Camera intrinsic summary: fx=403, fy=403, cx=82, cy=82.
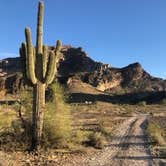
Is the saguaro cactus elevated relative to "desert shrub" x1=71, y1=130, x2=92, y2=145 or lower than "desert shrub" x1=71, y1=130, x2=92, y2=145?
elevated

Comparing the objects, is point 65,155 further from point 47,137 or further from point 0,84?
point 0,84

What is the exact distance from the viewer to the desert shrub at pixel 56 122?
2006 cm

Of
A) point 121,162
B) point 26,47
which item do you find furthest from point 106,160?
point 26,47

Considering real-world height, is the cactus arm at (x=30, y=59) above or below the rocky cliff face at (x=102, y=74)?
below

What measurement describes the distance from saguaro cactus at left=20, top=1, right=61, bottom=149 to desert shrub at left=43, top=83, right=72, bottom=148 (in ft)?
→ 3.07

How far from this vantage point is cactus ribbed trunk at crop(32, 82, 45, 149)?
62.2 feet

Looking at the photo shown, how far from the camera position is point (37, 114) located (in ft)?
62.3

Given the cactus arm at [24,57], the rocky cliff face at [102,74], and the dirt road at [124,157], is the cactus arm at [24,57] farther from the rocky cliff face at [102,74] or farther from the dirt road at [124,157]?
the rocky cliff face at [102,74]

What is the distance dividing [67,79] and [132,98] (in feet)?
80.4

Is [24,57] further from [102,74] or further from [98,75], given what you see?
[102,74]

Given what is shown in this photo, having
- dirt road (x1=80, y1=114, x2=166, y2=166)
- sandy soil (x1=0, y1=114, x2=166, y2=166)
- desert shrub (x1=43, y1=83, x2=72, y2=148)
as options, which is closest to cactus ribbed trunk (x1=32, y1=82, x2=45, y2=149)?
desert shrub (x1=43, y1=83, x2=72, y2=148)

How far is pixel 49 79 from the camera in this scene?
19375 millimetres

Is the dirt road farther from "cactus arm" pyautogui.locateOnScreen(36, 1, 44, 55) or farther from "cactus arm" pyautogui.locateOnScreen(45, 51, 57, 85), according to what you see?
"cactus arm" pyautogui.locateOnScreen(36, 1, 44, 55)

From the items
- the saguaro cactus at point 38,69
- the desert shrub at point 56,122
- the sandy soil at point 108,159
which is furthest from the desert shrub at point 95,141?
the saguaro cactus at point 38,69
